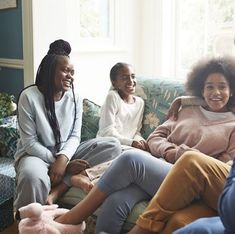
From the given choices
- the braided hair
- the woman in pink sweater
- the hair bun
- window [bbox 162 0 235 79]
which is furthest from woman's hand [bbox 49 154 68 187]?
window [bbox 162 0 235 79]

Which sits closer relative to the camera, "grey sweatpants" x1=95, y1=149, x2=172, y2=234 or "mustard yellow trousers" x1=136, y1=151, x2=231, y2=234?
"mustard yellow trousers" x1=136, y1=151, x2=231, y2=234

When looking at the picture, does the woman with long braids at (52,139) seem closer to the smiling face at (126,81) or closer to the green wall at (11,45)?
the smiling face at (126,81)

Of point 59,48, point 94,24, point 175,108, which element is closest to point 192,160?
point 175,108

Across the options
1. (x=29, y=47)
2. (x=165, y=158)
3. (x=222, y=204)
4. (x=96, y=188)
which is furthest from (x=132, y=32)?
(x=222, y=204)

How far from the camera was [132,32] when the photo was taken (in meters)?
3.22

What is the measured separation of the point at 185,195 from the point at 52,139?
33.3 inches

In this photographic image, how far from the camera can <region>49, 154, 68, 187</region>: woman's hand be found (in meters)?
1.84

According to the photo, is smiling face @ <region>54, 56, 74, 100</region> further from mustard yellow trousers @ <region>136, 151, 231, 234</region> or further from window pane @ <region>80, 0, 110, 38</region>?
window pane @ <region>80, 0, 110, 38</region>

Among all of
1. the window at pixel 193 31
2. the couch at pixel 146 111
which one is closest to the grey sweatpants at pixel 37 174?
the couch at pixel 146 111

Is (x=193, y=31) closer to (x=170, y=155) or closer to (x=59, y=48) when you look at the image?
(x=59, y=48)

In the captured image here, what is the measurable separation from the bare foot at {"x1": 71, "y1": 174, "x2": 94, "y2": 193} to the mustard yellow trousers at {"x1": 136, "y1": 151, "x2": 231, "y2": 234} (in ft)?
1.35

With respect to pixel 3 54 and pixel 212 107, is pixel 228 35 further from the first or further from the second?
pixel 3 54

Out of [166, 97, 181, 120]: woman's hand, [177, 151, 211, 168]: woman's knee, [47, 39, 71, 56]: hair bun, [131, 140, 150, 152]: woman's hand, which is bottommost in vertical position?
[131, 140, 150, 152]: woman's hand

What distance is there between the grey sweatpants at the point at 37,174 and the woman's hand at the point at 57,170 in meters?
0.03
